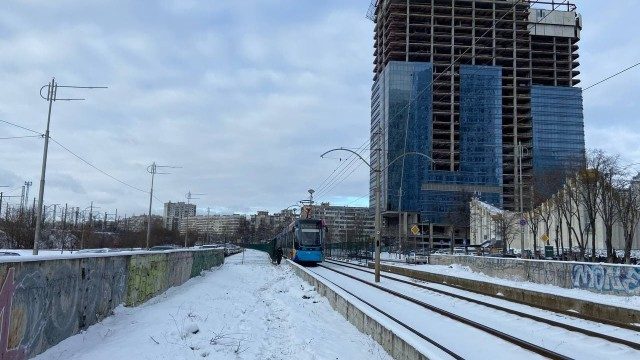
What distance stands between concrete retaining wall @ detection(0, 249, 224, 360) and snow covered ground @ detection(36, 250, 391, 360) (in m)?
0.33

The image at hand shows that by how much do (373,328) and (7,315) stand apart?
285 inches

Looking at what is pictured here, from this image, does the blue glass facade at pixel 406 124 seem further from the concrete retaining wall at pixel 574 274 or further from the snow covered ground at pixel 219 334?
the snow covered ground at pixel 219 334

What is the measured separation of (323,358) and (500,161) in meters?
136

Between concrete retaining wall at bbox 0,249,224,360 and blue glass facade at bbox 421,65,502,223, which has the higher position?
blue glass facade at bbox 421,65,502,223

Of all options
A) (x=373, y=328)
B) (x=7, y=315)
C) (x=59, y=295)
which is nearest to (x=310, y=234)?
(x=373, y=328)

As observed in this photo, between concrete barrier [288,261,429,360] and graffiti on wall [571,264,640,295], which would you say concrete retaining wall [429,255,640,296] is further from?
concrete barrier [288,261,429,360]

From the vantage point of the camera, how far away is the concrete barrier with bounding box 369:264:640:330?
1556 cm

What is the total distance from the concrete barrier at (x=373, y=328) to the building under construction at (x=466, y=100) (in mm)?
105772

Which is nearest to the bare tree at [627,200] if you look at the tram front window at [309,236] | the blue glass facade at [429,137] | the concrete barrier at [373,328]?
the tram front window at [309,236]

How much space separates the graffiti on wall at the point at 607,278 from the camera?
20422 mm

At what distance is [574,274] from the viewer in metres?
23.7

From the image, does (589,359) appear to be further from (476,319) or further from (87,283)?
(87,283)

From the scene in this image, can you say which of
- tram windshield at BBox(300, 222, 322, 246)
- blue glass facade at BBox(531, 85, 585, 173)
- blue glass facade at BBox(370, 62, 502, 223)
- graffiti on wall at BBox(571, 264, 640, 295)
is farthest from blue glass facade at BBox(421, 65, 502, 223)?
graffiti on wall at BBox(571, 264, 640, 295)

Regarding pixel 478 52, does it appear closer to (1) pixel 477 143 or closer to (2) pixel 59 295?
(1) pixel 477 143
